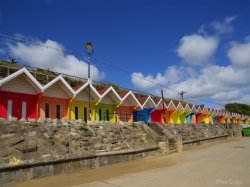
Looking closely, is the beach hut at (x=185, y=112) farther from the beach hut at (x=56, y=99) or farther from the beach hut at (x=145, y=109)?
the beach hut at (x=56, y=99)

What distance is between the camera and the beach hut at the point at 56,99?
20.8m

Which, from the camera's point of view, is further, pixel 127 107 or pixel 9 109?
pixel 127 107

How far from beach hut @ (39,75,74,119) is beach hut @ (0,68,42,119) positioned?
2.53 ft

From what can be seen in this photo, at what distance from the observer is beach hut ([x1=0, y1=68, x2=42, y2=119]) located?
17984 millimetres

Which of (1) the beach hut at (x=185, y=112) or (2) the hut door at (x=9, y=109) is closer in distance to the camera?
(2) the hut door at (x=9, y=109)

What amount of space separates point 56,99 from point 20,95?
11.1ft

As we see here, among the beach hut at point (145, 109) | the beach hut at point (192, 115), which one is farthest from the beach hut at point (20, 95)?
the beach hut at point (192, 115)

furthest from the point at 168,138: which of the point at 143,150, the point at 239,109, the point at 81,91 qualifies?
the point at 239,109

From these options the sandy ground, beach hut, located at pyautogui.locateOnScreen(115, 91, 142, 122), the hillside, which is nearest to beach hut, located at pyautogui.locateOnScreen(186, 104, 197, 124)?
beach hut, located at pyautogui.locateOnScreen(115, 91, 142, 122)

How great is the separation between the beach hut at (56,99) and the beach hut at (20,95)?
2.53 ft

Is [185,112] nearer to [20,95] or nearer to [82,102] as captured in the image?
[82,102]

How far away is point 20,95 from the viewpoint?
19109mm

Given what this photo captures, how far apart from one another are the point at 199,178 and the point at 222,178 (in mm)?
1037

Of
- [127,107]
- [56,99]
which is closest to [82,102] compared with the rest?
[56,99]
